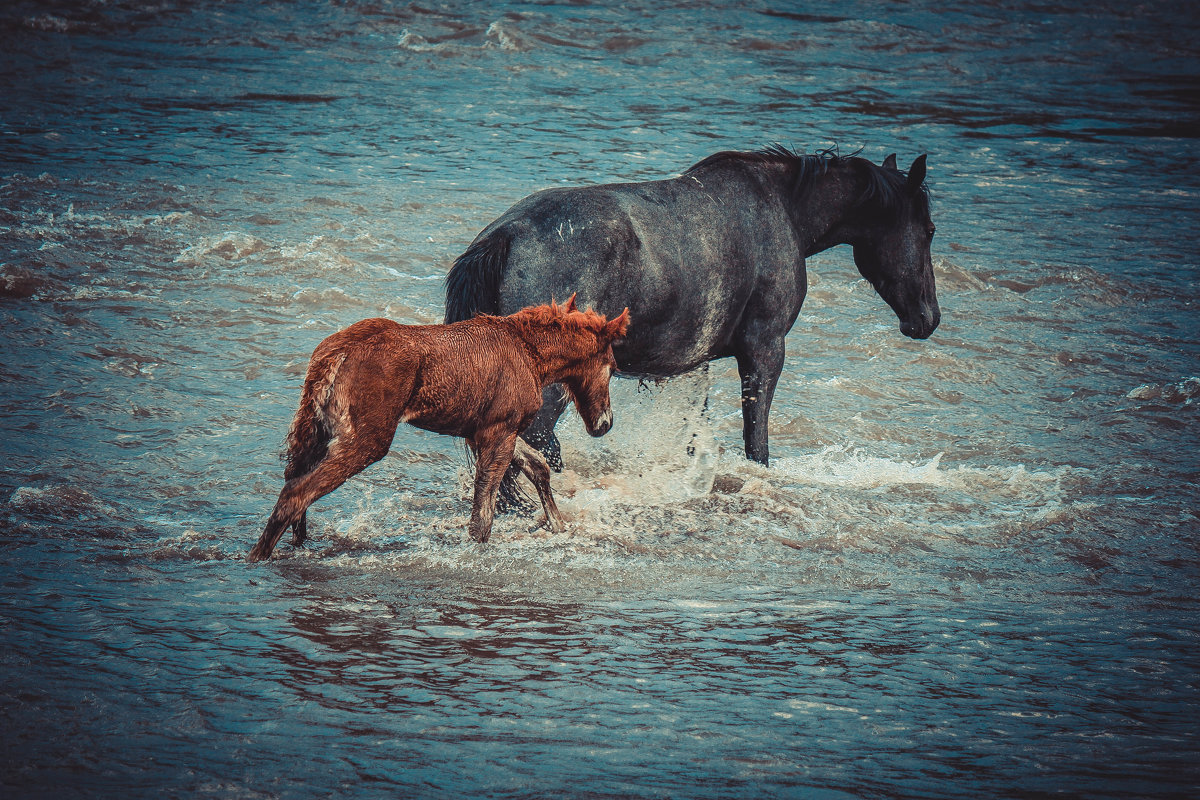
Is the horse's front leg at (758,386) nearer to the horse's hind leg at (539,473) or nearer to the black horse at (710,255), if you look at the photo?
the black horse at (710,255)

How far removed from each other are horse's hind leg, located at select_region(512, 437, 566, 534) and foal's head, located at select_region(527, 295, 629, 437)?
39 cm

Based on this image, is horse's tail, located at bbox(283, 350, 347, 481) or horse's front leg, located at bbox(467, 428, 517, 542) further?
horse's front leg, located at bbox(467, 428, 517, 542)

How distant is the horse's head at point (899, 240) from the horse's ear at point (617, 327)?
102 inches

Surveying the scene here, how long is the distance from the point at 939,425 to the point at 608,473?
310 cm

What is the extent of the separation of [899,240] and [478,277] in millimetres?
3429

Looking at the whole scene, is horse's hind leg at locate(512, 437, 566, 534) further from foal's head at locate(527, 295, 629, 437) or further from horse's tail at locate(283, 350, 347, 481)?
horse's tail at locate(283, 350, 347, 481)

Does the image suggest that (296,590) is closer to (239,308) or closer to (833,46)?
(239,308)

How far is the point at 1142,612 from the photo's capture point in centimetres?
597

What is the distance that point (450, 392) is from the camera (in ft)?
19.5

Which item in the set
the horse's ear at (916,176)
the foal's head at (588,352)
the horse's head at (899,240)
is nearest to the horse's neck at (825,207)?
the horse's head at (899,240)

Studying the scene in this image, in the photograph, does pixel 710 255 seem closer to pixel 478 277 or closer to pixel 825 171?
pixel 825 171

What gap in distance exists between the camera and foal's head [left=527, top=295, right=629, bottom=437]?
6.35 metres

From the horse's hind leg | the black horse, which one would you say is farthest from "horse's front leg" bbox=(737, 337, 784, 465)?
the horse's hind leg

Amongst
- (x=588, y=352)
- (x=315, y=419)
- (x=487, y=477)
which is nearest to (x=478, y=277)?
(x=588, y=352)
